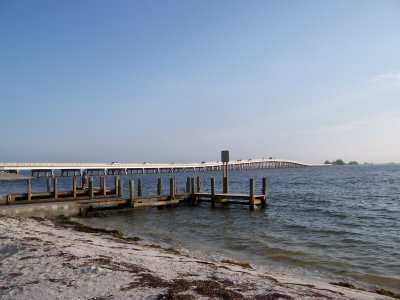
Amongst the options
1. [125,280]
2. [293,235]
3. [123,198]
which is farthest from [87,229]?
[125,280]

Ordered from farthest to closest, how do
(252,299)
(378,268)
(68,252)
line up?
(378,268)
(68,252)
(252,299)

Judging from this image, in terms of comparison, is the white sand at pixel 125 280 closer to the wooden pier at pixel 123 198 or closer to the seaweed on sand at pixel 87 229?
the seaweed on sand at pixel 87 229

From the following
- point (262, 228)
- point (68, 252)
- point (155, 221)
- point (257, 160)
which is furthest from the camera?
point (257, 160)

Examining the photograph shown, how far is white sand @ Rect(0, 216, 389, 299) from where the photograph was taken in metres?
6.24

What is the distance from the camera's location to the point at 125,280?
6941 millimetres

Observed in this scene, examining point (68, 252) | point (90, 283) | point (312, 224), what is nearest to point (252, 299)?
point (90, 283)

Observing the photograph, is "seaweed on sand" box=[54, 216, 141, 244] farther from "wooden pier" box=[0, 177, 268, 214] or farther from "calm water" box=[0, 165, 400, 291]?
"wooden pier" box=[0, 177, 268, 214]

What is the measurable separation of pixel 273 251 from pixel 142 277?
7228 mm

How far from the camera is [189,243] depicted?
14.8m

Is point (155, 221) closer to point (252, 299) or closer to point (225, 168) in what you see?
point (225, 168)

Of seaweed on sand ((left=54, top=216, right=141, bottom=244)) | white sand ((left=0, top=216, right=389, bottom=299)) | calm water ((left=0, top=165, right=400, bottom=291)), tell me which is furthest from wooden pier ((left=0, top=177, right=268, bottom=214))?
white sand ((left=0, top=216, right=389, bottom=299))

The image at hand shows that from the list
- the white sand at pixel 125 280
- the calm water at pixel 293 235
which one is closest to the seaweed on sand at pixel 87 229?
the calm water at pixel 293 235

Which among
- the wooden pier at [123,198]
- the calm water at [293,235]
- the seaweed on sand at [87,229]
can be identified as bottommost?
the calm water at [293,235]

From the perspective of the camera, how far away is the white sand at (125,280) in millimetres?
6241
